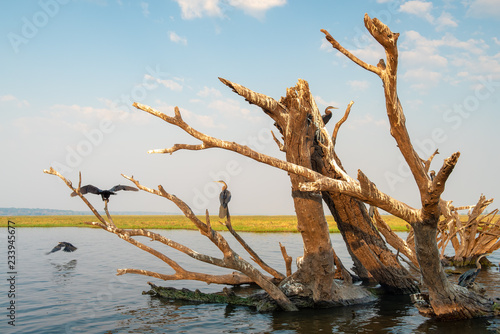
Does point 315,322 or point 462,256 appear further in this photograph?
point 462,256

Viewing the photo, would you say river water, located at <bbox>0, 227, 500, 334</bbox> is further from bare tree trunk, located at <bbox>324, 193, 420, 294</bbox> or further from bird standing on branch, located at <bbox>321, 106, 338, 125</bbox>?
bird standing on branch, located at <bbox>321, 106, 338, 125</bbox>

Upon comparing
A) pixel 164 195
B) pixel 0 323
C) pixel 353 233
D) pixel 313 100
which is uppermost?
pixel 313 100

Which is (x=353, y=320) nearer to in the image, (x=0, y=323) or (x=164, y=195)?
(x=164, y=195)

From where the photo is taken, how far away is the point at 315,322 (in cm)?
903

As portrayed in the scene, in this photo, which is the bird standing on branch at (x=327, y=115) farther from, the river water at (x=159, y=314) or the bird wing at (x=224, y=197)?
the river water at (x=159, y=314)

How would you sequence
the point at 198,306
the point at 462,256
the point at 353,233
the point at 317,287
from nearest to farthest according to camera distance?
the point at 317,287
the point at 198,306
the point at 353,233
the point at 462,256

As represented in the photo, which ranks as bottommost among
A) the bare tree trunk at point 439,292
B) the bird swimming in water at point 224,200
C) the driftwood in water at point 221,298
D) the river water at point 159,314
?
the river water at point 159,314

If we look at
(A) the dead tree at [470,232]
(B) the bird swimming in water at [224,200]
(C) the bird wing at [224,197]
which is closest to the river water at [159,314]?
(A) the dead tree at [470,232]

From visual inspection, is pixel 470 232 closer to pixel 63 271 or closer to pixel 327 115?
pixel 327 115

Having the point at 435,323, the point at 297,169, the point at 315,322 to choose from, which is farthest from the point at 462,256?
the point at 297,169

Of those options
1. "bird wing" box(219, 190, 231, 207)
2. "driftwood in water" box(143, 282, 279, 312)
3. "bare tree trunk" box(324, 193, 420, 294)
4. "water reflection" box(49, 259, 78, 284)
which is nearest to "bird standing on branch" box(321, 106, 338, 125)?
"bare tree trunk" box(324, 193, 420, 294)

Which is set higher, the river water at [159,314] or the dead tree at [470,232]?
the dead tree at [470,232]

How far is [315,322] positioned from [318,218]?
2.41m

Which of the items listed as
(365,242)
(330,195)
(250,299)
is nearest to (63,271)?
(250,299)
